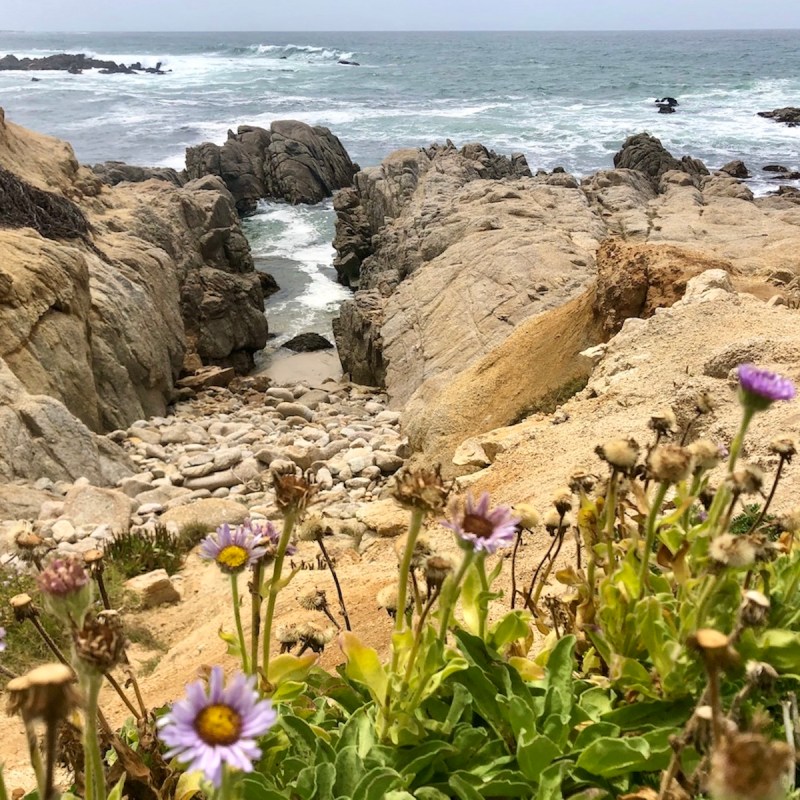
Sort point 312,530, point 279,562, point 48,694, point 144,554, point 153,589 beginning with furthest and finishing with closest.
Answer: point 144,554
point 153,589
point 312,530
point 279,562
point 48,694

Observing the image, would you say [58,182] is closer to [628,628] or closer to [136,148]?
[628,628]

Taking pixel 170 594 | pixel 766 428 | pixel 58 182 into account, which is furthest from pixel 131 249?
pixel 766 428

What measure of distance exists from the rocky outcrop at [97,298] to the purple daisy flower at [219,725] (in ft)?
25.5

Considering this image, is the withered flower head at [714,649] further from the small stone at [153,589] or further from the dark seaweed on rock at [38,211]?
the dark seaweed on rock at [38,211]

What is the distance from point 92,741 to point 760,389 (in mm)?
1480

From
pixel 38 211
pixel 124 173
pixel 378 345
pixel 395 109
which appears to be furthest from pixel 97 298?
pixel 395 109

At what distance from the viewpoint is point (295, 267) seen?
2703cm

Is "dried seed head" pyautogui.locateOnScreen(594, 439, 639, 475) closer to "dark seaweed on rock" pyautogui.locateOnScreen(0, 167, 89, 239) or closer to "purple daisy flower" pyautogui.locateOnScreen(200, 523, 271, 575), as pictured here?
"purple daisy flower" pyautogui.locateOnScreen(200, 523, 271, 575)

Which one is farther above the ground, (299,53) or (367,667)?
(299,53)

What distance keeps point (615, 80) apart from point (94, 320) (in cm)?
7434

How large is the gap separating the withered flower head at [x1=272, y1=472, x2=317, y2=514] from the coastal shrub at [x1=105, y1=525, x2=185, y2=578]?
15.5 feet

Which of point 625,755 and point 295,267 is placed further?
point 295,267

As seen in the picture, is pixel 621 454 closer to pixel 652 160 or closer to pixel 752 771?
pixel 752 771

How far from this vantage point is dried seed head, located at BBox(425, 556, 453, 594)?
1762mm
